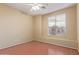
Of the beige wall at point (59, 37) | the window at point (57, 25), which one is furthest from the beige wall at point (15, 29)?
the window at point (57, 25)

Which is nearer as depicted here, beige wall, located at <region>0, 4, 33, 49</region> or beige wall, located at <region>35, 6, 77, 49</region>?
beige wall, located at <region>35, 6, 77, 49</region>

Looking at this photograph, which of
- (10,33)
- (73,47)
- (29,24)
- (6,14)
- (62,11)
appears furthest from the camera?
(6,14)

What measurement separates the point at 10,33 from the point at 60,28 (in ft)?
3.68

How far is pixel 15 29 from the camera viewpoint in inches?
71.9

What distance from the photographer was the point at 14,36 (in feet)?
5.89

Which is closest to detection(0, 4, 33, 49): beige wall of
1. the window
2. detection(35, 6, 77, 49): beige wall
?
detection(35, 6, 77, 49): beige wall

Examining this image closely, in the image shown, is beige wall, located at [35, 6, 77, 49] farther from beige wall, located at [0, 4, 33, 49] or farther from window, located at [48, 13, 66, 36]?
beige wall, located at [0, 4, 33, 49]

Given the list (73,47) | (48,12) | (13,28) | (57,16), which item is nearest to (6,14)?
(13,28)

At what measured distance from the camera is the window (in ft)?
4.93

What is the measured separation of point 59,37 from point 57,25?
0.25m

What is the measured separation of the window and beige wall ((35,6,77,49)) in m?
0.07

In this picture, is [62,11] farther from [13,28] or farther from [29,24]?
[13,28]

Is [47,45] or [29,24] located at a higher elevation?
[29,24]

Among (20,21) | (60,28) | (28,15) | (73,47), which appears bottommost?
(73,47)
